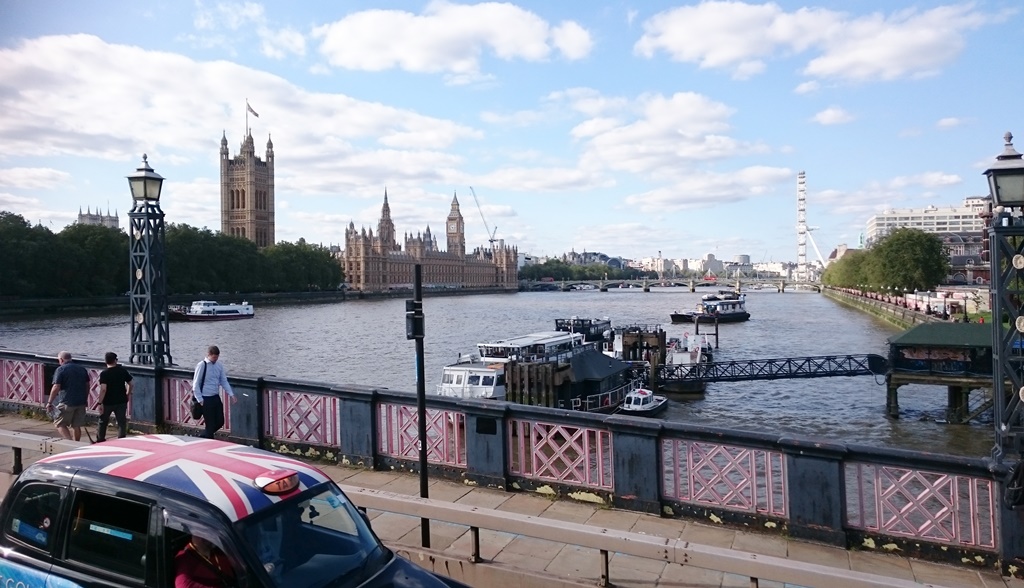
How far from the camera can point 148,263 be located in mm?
14633

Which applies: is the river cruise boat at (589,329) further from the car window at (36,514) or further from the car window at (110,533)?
the car window at (110,533)

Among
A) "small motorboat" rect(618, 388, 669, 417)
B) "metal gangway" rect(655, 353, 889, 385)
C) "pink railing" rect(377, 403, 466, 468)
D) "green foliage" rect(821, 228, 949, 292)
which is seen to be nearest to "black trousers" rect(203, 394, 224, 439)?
"pink railing" rect(377, 403, 466, 468)

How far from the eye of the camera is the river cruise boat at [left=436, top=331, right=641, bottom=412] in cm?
3006

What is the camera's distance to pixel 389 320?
9219 cm

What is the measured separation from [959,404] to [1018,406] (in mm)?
27832

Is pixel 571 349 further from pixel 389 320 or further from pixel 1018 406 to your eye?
pixel 389 320

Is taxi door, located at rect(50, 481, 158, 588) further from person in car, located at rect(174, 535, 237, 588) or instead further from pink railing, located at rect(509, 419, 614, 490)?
pink railing, located at rect(509, 419, 614, 490)

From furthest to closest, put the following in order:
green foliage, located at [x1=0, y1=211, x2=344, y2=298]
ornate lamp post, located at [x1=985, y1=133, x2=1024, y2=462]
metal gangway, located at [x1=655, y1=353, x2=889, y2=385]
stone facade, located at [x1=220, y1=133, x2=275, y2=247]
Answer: stone facade, located at [x1=220, y1=133, x2=275, y2=247]
green foliage, located at [x1=0, y1=211, x2=344, y2=298]
metal gangway, located at [x1=655, y1=353, x2=889, y2=385]
ornate lamp post, located at [x1=985, y1=133, x2=1024, y2=462]

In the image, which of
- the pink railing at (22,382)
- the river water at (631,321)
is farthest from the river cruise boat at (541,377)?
the pink railing at (22,382)

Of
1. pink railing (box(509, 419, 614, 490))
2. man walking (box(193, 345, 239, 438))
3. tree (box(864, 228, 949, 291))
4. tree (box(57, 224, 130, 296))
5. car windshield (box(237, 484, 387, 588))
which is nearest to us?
car windshield (box(237, 484, 387, 588))

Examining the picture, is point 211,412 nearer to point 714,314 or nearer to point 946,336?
point 946,336

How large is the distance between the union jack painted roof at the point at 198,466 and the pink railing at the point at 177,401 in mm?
7332

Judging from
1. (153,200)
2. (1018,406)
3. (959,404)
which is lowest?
(959,404)

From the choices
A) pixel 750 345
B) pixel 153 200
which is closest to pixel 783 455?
A: pixel 153 200
